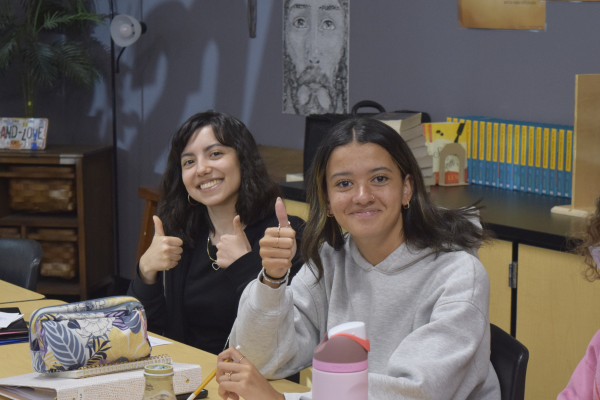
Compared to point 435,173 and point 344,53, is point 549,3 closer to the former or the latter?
point 435,173

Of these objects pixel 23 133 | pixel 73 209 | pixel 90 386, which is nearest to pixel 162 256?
pixel 90 386

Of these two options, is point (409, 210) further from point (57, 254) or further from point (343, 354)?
point (57, 254)

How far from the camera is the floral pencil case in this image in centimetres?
147

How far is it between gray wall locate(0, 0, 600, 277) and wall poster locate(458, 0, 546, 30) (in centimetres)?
4

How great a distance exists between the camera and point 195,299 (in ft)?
7.27

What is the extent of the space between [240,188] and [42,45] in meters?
2.87

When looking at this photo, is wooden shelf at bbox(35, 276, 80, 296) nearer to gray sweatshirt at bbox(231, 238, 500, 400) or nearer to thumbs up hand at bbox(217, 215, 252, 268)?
thumbs up hand at bbox(217, 215, 252, 268)

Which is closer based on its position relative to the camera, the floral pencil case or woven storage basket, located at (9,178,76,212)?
the floral pencil case

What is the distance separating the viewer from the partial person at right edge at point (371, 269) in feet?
4.75

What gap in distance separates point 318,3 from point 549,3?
1303 mm

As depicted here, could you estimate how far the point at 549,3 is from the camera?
304cm

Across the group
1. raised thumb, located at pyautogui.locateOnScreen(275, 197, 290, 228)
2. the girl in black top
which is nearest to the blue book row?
the girl in black top

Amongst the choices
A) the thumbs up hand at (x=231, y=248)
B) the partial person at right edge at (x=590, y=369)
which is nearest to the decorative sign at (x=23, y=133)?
the thumbs up hand at (x=231, y=248)

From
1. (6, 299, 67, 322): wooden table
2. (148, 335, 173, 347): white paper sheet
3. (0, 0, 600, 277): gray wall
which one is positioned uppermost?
(0, 0, 600, 277): gray wall
